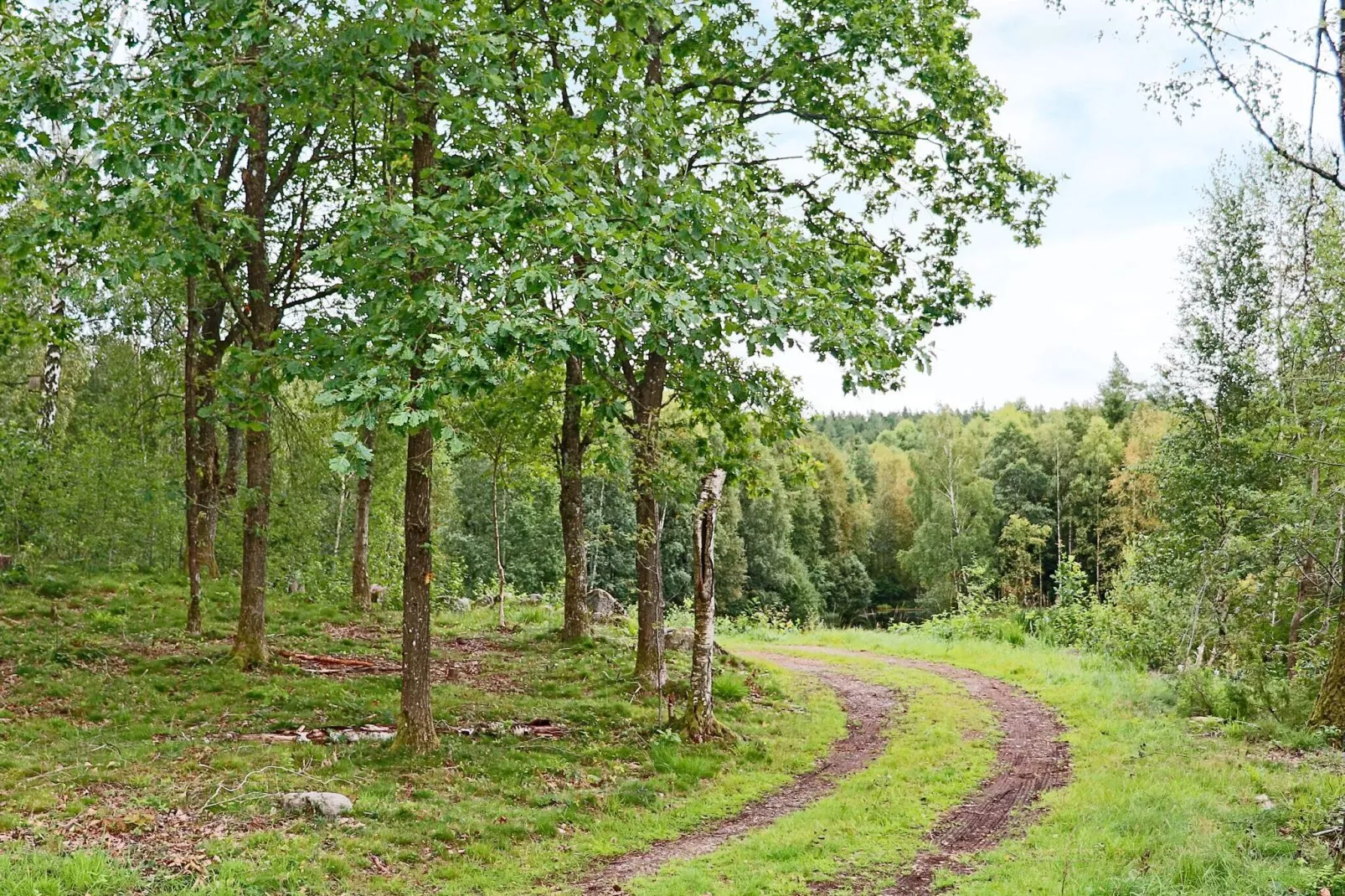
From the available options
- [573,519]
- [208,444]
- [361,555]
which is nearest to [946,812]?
[573,519]

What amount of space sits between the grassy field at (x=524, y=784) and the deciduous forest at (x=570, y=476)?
0.21 ft

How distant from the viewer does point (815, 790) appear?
10.4 m

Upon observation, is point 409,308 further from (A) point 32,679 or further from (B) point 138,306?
(B) point 138,306

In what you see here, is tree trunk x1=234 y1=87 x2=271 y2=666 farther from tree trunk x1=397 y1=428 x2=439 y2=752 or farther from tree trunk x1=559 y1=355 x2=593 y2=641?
tree trunk x1=559 y1=355 x2=593 y2=641

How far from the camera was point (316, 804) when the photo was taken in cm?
788

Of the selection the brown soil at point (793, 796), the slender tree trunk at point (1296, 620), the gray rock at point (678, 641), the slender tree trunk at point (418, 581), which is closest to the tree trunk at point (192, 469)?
the slender tree trunk at point (418, 581)

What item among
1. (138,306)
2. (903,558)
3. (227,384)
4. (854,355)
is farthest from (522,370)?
(903,558)

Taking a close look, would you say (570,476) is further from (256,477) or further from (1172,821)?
(1172,821)

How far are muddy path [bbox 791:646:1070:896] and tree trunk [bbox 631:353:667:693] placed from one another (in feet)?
16.2

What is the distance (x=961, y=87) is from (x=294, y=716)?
40.7 feet

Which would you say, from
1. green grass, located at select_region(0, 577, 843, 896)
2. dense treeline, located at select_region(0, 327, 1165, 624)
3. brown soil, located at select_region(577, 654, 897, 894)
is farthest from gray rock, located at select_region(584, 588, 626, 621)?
brown soil, located at select_region(577, 654, 897, 894)

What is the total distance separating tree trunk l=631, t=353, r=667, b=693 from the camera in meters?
11.9

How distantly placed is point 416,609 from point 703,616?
152 inches

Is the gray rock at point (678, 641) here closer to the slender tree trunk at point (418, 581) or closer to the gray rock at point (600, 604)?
the gray rock at point (600, 604)
